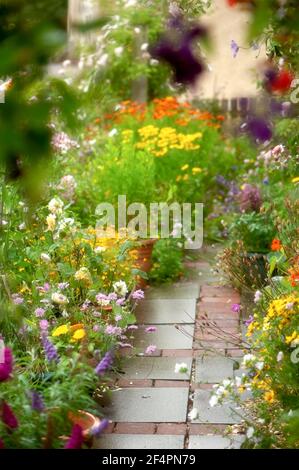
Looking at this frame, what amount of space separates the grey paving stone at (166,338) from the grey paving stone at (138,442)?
1084 mm

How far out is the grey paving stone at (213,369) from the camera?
4039 millimetres

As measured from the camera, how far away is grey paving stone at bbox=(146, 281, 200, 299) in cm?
546

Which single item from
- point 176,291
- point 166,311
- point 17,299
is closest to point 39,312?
point 17,299

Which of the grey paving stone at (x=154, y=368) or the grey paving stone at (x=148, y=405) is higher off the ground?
the grey paving stone at (x=154, y=368)

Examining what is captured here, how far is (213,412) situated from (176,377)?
47cm

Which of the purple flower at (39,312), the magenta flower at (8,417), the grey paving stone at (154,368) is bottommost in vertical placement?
the grey paving stone at (154,368)

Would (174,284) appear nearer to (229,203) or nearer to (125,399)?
(229,203)

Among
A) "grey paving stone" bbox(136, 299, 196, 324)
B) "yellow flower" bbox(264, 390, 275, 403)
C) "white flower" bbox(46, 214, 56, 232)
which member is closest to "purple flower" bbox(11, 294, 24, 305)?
"white flower" bbox(46, 214, 56, 232)

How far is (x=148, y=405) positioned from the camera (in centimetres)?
377

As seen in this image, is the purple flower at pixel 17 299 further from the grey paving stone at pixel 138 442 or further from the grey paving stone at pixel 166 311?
the grey paving stone at pixel 166 311

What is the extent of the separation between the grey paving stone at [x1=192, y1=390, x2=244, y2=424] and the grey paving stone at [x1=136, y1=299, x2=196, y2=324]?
3.75 ft

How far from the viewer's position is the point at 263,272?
5.39m

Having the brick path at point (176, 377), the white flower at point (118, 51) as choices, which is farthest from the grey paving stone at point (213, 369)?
the white flower at point (118, 51)
